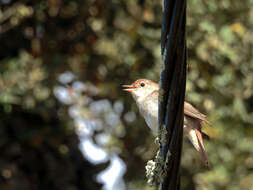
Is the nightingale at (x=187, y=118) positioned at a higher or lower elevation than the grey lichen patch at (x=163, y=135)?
lower

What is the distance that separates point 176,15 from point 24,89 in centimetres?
420

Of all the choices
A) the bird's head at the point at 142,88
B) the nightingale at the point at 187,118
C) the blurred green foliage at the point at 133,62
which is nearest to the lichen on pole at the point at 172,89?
the nightingale at the point at 187,118

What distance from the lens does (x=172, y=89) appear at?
2.03 meters

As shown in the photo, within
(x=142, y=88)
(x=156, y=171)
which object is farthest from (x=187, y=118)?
(x=156, y=171)

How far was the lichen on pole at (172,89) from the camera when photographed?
1877 millimetres

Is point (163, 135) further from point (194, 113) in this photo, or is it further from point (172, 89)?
point (194, 113)

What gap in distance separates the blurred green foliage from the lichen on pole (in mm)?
3132

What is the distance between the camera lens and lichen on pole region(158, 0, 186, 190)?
1877mm

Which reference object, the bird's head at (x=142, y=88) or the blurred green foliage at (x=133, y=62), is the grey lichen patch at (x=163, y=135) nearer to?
the bird's head at (x=142, y=88)

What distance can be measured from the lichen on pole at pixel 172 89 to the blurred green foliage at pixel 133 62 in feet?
10.3

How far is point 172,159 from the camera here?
215cm

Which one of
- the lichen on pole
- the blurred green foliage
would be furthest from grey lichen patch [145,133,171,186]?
the blurred green foliage

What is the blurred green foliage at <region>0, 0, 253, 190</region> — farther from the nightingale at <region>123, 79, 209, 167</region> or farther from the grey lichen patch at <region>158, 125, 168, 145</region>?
the grey lichen patch at <region>158, 125, 168, 145</region>

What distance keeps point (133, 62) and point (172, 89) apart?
420cm
